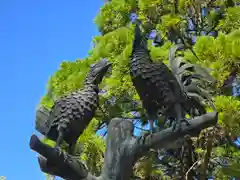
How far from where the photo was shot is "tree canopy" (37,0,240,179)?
5.79 metres

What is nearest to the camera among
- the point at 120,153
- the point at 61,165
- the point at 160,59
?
the point at 61,165

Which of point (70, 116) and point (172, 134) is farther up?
point (70, 116)

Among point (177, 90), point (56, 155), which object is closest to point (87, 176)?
point (56, 155)

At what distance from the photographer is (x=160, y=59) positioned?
6.73m

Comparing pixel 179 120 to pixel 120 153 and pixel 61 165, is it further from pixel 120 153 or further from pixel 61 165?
pixel 61 165

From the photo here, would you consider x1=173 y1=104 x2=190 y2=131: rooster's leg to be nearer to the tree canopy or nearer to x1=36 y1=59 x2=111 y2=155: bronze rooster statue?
x1=36 y1=59 x2=111 y2=155: bronze rooster statue

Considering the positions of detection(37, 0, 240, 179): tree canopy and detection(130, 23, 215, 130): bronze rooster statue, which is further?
detection(37, 0, 240, 179): tree canopy

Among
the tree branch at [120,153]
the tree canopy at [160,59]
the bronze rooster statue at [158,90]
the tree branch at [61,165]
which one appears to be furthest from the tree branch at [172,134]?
the tree canopy at [160,59]

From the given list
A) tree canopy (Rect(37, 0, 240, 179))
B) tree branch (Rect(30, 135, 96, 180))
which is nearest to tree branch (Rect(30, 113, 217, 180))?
tree branch (Rect(30, 135, 96, 180))

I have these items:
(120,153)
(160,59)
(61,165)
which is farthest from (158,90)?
(160,59)

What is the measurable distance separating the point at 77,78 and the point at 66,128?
3909 mm

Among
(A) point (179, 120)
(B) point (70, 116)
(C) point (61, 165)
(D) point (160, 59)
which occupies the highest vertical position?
(D) point (160, 59)

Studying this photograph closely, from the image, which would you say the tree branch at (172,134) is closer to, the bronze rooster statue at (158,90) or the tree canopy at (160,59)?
the bronze rooster statue at (158,90)

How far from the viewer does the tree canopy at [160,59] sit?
19.0ft
